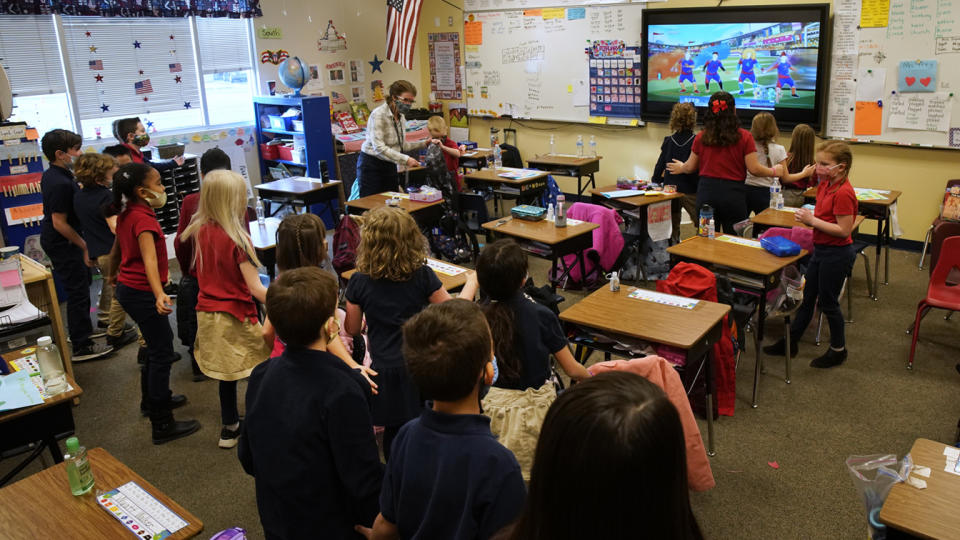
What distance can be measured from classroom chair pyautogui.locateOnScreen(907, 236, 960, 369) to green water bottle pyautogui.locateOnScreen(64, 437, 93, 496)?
15.1 feet

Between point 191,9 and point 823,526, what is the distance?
25.2ft

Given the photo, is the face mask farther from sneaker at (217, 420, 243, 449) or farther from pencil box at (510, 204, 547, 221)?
pencil box at (510, 204, 547, 221)

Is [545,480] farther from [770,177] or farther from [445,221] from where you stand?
[445,221]

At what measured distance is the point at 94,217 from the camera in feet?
15.6

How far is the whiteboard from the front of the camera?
846cm

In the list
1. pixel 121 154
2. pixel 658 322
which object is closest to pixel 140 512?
pixel 658 322

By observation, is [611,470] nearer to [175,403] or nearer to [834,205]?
Result: [834,205]

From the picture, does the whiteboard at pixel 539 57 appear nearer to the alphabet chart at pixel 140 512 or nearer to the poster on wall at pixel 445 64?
the poster on wall at pixel 445 64

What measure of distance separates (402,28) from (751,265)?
233 inches

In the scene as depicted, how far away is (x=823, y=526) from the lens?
10.2 ft

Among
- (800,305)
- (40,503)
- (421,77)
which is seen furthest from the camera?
(421,77)

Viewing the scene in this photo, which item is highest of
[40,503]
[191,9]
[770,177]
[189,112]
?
[191,9]

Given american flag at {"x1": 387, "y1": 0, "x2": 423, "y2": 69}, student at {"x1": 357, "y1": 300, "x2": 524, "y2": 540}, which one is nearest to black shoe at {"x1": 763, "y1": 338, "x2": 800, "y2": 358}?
student at {"x1": 357, "y1": 300, "x2": 524, "y2": 540}

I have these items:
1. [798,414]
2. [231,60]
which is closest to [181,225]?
[798,414]
